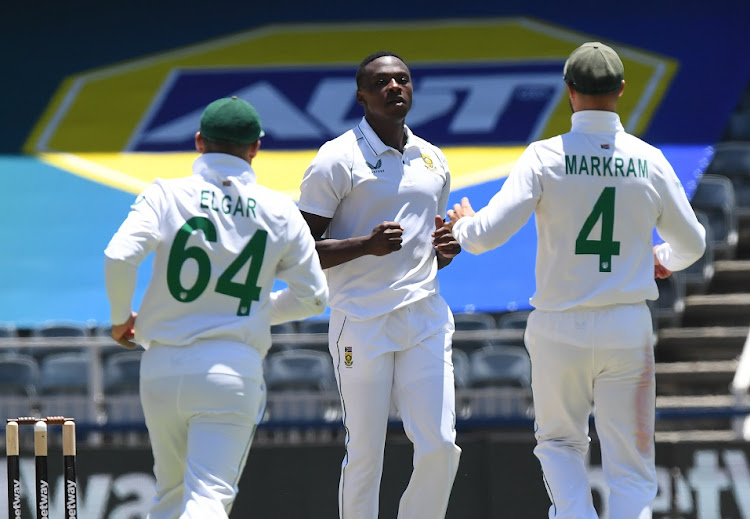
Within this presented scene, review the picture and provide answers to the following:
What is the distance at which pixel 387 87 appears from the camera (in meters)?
5.06

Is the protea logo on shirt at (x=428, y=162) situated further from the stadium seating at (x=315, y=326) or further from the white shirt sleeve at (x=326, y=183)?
the stadium seating at (x=315, y=326)

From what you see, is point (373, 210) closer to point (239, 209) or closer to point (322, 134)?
point (239, 209)

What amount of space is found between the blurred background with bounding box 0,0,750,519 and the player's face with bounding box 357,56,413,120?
11.8ft

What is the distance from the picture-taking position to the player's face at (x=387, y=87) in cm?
505

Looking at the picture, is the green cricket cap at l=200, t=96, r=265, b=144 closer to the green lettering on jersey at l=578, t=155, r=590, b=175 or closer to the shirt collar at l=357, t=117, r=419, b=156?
the shirt collar at l=357, t=117, r=419, b=156

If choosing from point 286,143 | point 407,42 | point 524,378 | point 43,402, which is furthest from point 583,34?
point 43,402

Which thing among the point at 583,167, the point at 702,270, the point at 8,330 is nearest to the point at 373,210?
the point at 583,167

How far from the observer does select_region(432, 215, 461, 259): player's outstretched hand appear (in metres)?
5.04

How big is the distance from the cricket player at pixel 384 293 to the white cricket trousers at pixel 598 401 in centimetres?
47

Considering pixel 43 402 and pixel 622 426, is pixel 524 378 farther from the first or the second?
pixel 622 426

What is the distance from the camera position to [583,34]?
13.5 metres

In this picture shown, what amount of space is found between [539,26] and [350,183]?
29.6 feet

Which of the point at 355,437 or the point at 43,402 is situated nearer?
the point at 355,437

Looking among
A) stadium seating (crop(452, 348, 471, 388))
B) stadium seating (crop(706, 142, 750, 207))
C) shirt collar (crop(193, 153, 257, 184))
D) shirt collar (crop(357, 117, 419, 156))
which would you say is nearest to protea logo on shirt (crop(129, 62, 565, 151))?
stadium seating (crop(706, 142, 750, 207))
